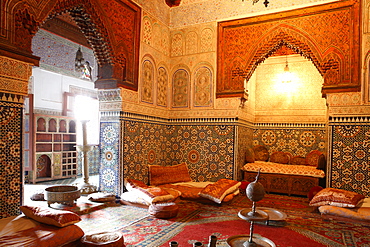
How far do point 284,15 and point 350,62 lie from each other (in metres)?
1.64

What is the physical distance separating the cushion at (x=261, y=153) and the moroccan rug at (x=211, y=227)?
290 centimetres

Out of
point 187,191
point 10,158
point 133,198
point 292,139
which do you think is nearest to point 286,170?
point 292,139

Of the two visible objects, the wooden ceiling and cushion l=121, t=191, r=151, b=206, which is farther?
the wooden ceiling

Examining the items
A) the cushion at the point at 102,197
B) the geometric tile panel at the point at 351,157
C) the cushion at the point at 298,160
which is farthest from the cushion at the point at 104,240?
the cushion at the point at 298,160

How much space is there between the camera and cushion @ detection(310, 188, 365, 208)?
14.5ft

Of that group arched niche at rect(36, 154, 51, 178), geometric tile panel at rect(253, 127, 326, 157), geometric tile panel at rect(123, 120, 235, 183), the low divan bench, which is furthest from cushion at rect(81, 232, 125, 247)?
geometric tile panel at rect(253, 127, 326, 157)

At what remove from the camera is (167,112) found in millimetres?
6930

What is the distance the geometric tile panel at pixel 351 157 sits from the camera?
204 inches

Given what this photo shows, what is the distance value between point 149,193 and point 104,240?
5.66 feet

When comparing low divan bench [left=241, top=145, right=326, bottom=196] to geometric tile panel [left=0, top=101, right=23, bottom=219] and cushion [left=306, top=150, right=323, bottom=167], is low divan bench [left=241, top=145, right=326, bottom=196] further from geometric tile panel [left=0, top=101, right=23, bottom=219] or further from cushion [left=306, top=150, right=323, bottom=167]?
geometric tile panel [left=0, top=101, right=23, bottom=219]

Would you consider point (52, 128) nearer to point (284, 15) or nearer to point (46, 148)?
point (46, 148)

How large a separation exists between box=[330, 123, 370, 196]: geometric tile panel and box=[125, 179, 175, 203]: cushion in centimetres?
320

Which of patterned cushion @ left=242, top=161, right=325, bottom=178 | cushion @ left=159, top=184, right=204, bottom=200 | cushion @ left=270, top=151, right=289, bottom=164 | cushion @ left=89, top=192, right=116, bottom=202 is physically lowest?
cushion @ left=159, top=184, right=204, bottom=200

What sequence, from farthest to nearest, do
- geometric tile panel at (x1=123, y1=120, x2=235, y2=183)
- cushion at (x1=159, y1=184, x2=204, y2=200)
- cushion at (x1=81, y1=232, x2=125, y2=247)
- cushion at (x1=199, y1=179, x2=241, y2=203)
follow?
geometric tile panel at (x1=123, y1=120, x2=235, y2=183)
cushion at (x1=159, y1=184, x2=204, y2=200)
cushion at (x1=199, y1=179, x2=241, y2=203)
cushion at (x1=81, y1=232, x2=125, y2=247)
